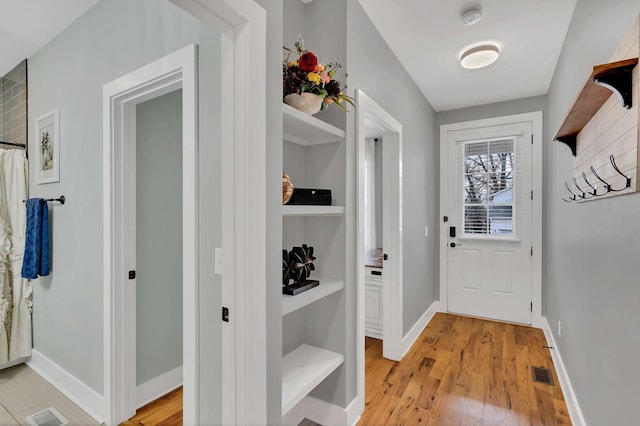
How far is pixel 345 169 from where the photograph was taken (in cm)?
183

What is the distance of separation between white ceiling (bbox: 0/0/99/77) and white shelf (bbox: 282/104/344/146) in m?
1.56

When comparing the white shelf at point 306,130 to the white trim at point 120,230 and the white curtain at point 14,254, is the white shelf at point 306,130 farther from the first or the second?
the white curtain at point 14,254

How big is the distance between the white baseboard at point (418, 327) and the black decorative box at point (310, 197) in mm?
1804

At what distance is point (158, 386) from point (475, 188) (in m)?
3.69

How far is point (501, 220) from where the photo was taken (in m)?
3.66

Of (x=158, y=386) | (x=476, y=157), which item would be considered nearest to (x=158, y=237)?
(x=158, y=386)

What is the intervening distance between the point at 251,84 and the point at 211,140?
0.32 m

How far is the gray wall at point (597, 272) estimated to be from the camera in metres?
1.11

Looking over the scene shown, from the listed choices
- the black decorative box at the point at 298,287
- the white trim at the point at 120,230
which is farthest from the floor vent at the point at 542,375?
the white trim at the point at 120,230

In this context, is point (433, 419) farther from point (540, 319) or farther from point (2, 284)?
point (2, 284)

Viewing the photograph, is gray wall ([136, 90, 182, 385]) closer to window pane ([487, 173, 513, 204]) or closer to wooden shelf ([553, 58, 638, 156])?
wooden shelf ([553, 58, 638, 156])

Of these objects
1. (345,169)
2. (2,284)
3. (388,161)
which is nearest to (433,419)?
(345,169)

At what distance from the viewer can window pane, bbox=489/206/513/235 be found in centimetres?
362

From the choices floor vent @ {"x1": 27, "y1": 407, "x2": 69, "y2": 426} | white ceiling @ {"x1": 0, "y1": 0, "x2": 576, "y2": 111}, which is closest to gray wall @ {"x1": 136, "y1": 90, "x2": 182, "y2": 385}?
floor vent @ {"x1": 27, "y1": 407, "x2": 69, "y2": 426}
